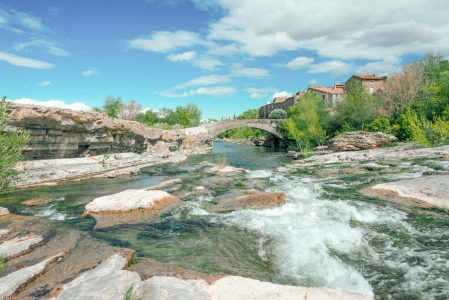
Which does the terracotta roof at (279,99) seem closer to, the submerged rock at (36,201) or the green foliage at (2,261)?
the submerged rock at (36,201)

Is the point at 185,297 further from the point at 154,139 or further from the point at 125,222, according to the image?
the point at 154,139

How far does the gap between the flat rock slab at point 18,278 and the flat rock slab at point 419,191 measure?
43.9ft

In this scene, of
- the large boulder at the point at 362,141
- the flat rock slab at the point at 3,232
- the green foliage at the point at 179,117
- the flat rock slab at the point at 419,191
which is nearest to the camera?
the flat rock slab at the point at 3,232

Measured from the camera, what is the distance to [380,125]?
46.6m

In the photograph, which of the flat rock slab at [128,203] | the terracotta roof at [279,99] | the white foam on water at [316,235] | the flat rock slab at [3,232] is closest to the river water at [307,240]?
the white foam on water at [316,235]

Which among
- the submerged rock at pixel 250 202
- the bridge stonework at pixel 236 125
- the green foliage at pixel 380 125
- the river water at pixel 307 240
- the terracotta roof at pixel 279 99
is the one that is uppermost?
the terracotta roof at pixel 279 99

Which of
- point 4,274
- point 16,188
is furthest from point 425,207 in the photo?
point 16,188

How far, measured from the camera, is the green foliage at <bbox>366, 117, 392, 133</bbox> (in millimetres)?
45594

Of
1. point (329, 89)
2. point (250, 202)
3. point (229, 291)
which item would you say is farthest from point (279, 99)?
point (229, 291)

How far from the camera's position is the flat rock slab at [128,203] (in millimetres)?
12211

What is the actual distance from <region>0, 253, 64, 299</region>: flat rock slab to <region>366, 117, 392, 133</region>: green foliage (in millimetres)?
48360

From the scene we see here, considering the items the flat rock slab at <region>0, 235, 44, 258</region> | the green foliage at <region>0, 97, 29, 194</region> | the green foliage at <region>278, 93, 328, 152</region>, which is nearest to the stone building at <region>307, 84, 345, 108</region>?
the green foliage at <region>278, 93, 328, 152</region>

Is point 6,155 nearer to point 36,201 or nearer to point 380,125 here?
point 36,201

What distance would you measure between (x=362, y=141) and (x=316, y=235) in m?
35.2
